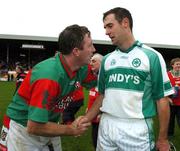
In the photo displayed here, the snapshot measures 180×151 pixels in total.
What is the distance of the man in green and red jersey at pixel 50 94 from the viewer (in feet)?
10.8

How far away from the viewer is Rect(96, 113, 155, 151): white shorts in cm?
375

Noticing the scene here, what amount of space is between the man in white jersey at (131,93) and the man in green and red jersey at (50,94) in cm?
29


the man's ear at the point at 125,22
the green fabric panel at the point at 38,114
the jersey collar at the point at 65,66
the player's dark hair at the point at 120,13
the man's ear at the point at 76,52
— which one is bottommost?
the green fabric panel at the point at 38,114

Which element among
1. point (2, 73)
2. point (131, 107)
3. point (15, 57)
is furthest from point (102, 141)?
point (15, 57)

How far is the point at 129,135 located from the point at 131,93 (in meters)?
0.38

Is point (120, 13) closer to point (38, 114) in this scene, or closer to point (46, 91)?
point (46, 91)

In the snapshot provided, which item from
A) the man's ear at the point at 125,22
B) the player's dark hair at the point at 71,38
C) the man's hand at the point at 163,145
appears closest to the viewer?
the player's dark hair at the point at 71,38

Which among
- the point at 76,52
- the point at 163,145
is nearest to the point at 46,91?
the point at 76,52

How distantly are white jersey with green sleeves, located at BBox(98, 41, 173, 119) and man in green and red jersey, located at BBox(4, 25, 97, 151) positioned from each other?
343mm

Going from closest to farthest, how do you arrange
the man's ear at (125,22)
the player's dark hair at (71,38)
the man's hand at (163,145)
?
1. the player's dark hair at (71,38)
2. the man's hand at (163,145)
3. the man's ear at (125,22)

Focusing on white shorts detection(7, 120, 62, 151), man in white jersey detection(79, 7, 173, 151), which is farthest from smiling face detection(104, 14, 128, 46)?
white shorts detection(7, 120, 62, 151)

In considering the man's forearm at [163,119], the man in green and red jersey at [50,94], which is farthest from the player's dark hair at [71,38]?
the man's forearm at [163,119]

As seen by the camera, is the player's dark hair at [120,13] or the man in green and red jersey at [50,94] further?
the player's dark hair at [120,13]

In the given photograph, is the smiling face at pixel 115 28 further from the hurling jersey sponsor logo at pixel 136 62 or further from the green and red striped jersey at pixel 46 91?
the green and red striped jersey at pixel 46 91
